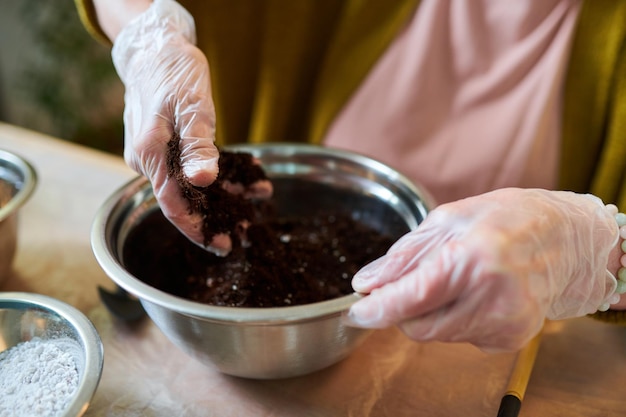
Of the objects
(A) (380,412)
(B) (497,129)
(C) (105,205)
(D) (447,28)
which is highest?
(D) (447,28)

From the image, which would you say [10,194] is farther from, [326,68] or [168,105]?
[326,68]

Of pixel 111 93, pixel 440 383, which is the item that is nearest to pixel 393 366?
pixel 440 383

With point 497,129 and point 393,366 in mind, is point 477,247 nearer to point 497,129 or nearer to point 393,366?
point 393,366

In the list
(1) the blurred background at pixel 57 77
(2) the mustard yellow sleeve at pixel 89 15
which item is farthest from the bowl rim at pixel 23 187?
(1) the blurred background at pixel 57 77

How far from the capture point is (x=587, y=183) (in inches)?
35.9

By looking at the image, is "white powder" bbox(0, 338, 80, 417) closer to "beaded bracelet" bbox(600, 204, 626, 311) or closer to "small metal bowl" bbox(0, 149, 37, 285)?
"small metal bowl" bbox(0, 149, 37, 285)

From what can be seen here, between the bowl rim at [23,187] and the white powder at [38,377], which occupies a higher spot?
the bowl rim at [23,187]

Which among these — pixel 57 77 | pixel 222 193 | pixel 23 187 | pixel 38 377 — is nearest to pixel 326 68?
pixel 222 193

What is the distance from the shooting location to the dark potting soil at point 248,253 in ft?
2.41

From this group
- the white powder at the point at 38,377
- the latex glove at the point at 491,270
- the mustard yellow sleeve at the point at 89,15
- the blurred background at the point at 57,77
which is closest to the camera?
the latex glove at the point at 491,270

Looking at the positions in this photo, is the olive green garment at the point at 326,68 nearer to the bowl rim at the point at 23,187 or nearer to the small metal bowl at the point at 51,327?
the bowl rim at the point at 23,187

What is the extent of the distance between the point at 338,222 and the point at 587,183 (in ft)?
1.35

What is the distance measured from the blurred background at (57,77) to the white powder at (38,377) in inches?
60.7

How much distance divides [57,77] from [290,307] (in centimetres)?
181
